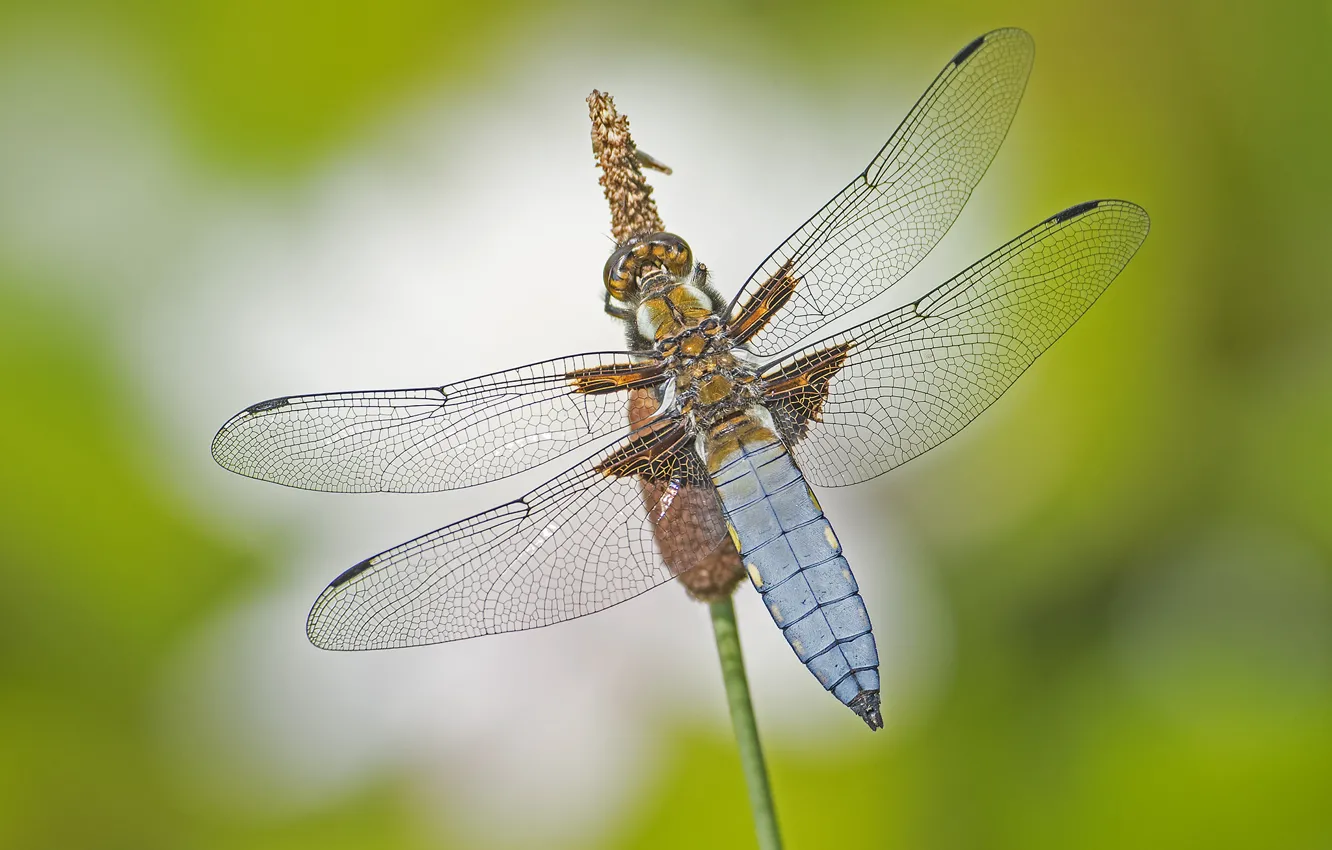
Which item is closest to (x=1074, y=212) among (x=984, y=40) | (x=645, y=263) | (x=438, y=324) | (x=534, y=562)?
(x=984, y=40)

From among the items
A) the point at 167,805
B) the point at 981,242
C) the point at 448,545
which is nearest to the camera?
the point at 448,545

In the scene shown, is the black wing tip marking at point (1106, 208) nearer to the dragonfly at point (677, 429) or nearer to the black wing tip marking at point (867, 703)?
the dragonfly at point (677, 429)

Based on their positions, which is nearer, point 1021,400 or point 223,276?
point 1021,400

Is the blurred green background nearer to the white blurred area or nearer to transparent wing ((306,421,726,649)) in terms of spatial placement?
the white blurred area

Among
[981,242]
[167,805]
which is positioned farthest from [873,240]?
[167,805]

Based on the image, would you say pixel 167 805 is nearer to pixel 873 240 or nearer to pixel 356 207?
pixel 356 207

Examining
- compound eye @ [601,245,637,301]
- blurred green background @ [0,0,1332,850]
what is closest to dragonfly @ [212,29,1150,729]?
compound eye @ [601,245,637,301]

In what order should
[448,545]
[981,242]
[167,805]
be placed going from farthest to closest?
[981,242] → [167,805] → [448,545]
